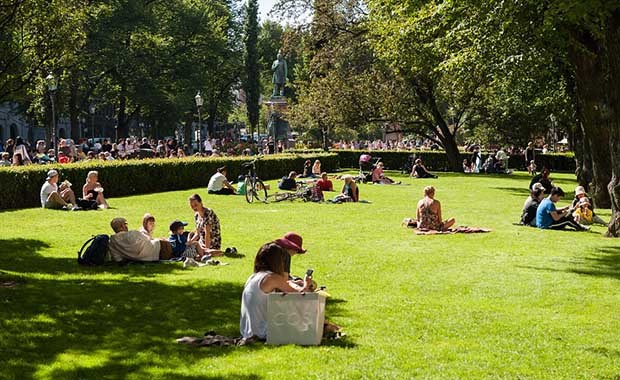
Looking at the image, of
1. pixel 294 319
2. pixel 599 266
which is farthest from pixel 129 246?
pixel 599 266

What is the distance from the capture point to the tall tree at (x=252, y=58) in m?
77.9

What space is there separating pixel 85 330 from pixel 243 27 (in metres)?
74.0

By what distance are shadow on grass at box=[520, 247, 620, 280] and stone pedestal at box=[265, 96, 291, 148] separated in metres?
38.3

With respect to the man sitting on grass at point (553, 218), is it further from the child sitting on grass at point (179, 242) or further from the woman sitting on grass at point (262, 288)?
the woman sitting on grass at point (262, 288)

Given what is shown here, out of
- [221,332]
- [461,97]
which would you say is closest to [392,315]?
[221,332]

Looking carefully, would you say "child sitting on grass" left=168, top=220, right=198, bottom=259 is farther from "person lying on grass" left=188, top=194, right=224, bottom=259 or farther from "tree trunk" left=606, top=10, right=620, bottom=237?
"tree trunk" left=606, top=10, right=620, bottom=237

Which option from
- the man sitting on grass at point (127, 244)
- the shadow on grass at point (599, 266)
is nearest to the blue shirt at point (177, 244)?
the man sitting on grass at point (127, 244)

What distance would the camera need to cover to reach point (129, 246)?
12.7m

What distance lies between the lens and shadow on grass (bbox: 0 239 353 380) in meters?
6.96

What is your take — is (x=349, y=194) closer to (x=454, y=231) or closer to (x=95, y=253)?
(x=454, y=231)

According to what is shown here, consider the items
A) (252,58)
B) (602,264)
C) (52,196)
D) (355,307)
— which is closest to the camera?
(355,307)

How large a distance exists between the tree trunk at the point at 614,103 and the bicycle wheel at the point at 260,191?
11.3m

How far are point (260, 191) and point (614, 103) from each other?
43.0ft

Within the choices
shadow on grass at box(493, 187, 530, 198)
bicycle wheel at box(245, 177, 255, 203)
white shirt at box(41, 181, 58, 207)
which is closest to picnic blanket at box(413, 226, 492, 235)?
bicycle wheel at box(245, 177, 255, 203)
